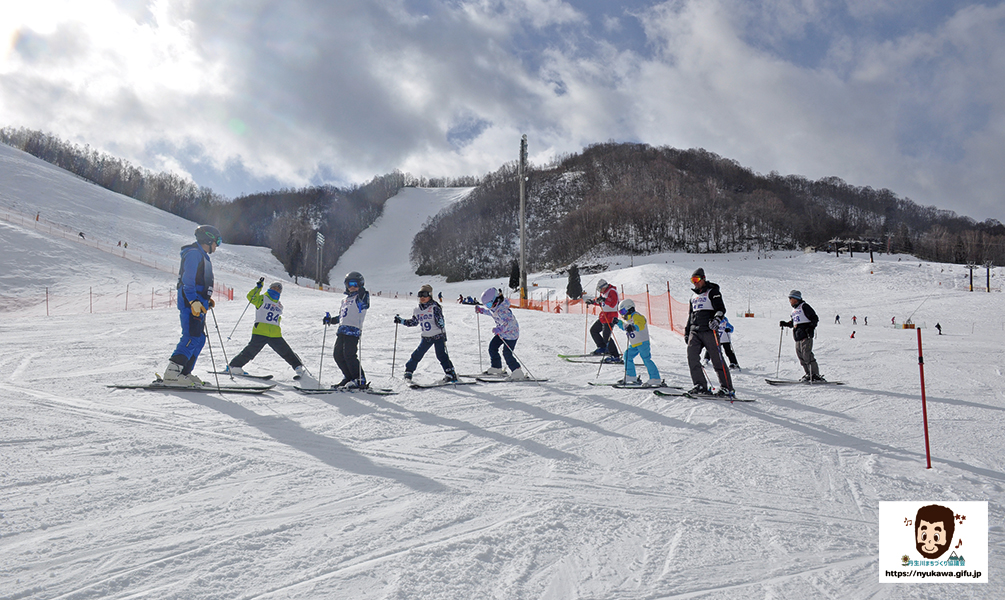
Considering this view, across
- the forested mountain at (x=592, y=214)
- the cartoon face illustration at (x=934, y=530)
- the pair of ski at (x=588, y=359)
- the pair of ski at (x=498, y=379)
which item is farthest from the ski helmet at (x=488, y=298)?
the forested mountain at (x=592, y=214)

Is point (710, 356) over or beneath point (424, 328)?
beneath

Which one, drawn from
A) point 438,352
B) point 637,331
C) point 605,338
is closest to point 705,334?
point 637,331

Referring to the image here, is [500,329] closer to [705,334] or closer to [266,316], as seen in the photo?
[705,334]

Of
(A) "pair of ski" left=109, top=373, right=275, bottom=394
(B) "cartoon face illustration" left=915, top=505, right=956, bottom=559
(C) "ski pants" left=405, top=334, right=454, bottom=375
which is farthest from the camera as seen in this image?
(C) "ski pants" left=405, top=334, right=454, bottom=375

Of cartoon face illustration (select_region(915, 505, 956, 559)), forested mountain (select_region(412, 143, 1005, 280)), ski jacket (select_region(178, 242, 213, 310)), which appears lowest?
cartoon face illustration (select_region(915, 505, 956, 559))

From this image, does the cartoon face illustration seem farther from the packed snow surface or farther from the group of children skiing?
the group of children skiing

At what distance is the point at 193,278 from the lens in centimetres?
624

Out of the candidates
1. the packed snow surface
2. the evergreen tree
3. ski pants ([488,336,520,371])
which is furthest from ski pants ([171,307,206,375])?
the evergreen tree

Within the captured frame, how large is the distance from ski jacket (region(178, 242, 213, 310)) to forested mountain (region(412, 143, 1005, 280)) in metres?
68.6

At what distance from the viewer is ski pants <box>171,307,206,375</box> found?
6223 mm

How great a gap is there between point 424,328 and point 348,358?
122cm

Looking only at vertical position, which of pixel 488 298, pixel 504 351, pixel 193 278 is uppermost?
pixel 193 278

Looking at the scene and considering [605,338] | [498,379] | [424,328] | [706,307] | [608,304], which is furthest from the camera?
[605,338]

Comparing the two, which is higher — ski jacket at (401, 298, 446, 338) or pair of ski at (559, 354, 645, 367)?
ski jacket at (401, 298, 446, 338)
